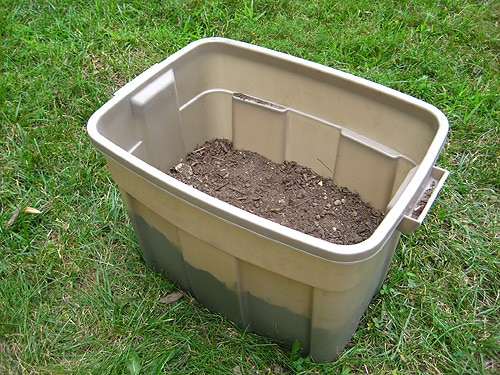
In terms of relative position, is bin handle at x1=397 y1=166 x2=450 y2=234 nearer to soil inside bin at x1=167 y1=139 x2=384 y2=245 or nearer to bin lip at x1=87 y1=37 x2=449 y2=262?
bin lip at x1=87 y1=37 x2=449 y2=262

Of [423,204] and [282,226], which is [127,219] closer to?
[282,226]

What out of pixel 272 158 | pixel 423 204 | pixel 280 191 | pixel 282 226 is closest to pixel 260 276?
pixel 282 226

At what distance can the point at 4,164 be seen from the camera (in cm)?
198

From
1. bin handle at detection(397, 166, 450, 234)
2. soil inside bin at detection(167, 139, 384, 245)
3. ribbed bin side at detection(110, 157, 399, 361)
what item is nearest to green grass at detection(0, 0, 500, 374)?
ribbed bin side at detection(110, 157, 399, 361)

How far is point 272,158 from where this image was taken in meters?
1.86

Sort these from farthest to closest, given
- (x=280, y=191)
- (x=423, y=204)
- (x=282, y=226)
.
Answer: (x=280, y=191) < (x=423, y=204) < (x=282, y=226)

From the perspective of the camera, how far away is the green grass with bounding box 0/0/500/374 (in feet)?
4.92

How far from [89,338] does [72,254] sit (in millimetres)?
316

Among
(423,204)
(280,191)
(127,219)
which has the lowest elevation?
(127,219)

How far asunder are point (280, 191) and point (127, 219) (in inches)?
20.6

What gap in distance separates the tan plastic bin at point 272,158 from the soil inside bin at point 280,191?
Answer: 35 mm

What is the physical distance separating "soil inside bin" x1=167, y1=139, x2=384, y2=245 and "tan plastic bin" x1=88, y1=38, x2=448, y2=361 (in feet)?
0.12

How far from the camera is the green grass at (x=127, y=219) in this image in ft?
4.92

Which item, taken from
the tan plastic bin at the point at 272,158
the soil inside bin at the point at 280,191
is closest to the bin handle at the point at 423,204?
the tan plastic bin at the point at 272,158
